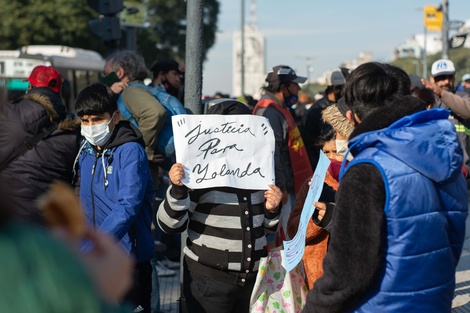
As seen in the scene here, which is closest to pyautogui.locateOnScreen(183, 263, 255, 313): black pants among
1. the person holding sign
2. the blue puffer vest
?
the person holding sign

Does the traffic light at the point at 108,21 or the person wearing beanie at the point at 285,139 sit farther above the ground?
the traffic light at the point at 108,21

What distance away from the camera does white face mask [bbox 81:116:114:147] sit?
430cm

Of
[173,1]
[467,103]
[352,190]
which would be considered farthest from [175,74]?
[173,1]

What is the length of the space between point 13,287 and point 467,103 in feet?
21.0

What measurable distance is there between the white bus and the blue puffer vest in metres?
17.3

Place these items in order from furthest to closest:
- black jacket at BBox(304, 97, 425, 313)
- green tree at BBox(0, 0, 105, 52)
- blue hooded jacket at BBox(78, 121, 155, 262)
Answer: green tree at BBox(0, 0, 105, 52) → blue hooded jacket at BBox(78, 121, 155, 262) → black jacket at BBox(304, 97, 425, 313)

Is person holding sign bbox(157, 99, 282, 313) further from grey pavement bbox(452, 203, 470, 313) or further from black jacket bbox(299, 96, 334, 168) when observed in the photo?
black jacket bbox(299, 96, 334, 168)

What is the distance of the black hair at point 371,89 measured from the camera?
297 cm

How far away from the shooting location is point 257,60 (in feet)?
547

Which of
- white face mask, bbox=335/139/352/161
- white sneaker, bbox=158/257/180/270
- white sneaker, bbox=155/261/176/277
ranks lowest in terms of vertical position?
white sneaker, bbox=158/257/180/270

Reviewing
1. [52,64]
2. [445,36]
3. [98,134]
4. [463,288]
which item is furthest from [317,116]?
[445,36]

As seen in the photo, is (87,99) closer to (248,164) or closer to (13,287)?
(248,164)

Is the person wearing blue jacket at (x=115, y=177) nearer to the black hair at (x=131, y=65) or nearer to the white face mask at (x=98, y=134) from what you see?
the white face mask at (x=98, y=134)

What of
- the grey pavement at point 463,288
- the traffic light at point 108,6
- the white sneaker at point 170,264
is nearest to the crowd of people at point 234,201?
the grey pavement at point 463,288
